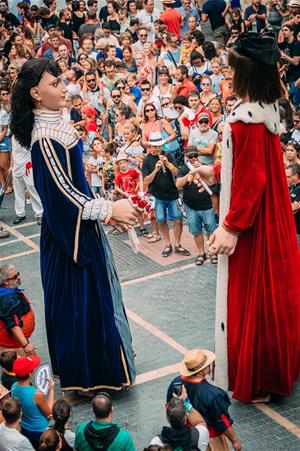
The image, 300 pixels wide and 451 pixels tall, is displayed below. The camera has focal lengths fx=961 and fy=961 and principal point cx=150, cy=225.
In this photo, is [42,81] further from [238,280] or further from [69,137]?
[238,280]

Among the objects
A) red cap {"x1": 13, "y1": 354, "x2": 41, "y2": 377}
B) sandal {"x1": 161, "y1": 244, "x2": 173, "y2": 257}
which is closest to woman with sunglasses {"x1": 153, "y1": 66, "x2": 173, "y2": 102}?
sandal {"x1": 161, "y1": 244, "x2": 173, "y2": 257}

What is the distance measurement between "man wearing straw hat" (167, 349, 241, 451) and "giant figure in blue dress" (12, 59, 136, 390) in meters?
1.47

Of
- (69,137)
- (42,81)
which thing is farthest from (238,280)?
(42,81)

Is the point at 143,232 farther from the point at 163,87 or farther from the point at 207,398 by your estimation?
the point at 207,398

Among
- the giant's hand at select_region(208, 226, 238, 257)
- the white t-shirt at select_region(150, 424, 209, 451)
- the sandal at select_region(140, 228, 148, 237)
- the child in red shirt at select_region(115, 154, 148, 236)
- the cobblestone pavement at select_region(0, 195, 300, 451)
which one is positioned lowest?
the cobblestone pavement at select_region(0, 195, 300, 451)

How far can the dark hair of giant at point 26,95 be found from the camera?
834 centimetres

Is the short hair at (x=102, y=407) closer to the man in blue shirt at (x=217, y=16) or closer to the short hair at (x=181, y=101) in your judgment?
the short hair at (x=181, y=101)

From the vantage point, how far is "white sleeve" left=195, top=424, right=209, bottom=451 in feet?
21.8

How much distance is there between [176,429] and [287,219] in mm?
2390

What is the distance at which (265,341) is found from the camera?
26.9 feet

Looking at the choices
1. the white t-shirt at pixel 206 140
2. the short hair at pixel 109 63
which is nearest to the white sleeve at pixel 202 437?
the white t-shirt at pixel 206 140

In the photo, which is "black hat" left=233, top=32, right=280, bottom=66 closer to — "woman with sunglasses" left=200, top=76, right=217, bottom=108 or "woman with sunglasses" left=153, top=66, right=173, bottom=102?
"woman with sunglasses" left=200, top=76, right=217, bottom=108

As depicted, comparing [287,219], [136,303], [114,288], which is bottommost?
[136,303]

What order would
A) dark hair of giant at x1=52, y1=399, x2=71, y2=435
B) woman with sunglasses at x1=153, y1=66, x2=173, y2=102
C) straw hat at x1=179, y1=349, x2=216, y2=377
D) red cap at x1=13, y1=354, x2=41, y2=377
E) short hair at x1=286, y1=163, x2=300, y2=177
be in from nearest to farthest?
dark hair of giant at x1=52, y1=399, x2=71, y2=435 < straw hat at x1=179, y1=349, x2=216, y2=377 < red cap at x1=13, y1=354, x2=41, y2=377 < short hair at x1=286, y1=163, x2=300, y2=177 < woman with sunglasses at x1=153, y1=66, x2=173, y2=102
